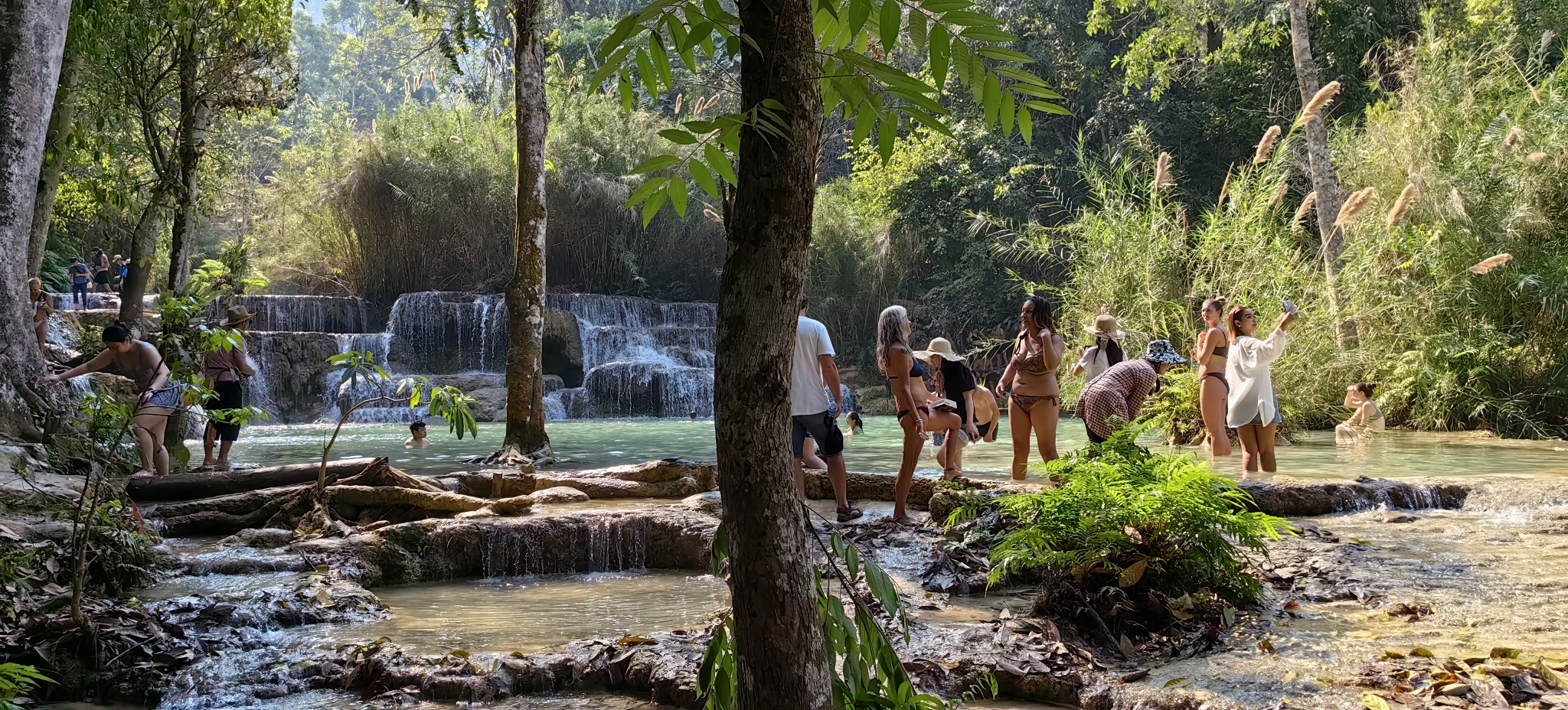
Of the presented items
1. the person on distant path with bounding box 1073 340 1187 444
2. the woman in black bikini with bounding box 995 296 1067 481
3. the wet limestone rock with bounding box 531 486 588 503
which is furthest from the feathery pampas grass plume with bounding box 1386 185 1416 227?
the wet limestone rock with bounding box 531 486 588 503

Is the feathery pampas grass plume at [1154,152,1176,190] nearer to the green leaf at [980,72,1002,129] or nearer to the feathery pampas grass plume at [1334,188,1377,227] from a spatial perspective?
the feathery pampas grass plume at [1334,188,1377,227]

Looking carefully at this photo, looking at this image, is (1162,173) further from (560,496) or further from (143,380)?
(143,380)

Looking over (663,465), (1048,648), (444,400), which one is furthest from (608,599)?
(663,465)

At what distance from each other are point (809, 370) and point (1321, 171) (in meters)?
12.2

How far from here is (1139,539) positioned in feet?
14.7

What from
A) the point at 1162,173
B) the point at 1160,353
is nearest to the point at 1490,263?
the point at 1162,173

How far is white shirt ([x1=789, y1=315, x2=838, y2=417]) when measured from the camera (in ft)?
22.8

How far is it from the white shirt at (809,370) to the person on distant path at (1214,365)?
10.8 feet

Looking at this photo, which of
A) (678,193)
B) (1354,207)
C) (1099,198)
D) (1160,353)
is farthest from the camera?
(1099,198)

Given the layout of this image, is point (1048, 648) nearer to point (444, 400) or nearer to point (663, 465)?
point (444, 400)

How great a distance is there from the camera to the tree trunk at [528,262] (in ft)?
36.9

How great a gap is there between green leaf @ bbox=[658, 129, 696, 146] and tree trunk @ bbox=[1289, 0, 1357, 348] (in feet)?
47.0

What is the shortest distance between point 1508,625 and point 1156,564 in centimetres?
132

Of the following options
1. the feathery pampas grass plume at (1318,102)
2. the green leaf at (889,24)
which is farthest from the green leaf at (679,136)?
the feathery pampas grass plume at (1318,102)
